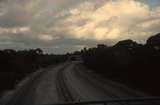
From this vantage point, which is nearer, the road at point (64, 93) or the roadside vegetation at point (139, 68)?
the road at point (64, 93)

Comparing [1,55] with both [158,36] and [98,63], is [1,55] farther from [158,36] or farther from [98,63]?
[158,36]

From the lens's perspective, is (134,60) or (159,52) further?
(134,60)

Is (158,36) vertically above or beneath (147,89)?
above

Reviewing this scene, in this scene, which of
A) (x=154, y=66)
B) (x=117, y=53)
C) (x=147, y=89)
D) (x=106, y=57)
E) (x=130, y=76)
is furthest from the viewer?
(x=106, y=57)

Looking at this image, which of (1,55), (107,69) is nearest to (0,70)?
(1,55)

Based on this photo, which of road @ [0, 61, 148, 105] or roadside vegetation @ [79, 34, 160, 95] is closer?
road @ [0, 61, 148, 105]

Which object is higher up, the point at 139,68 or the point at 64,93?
the point at 139,68

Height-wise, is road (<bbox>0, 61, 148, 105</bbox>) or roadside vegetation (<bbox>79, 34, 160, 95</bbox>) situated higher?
roadside vegetation (<bbox>79, 34, 160, 95</bbox>)

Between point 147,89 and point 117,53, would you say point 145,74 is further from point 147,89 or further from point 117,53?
point 117,53

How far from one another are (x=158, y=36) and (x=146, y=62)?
2005cm

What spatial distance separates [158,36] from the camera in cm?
7394

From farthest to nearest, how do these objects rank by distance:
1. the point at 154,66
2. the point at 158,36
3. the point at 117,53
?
the point at 117,53 → the point at 158,36 → the point at 154,66

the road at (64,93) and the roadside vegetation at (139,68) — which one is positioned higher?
the roadside vegetation at (139,68)

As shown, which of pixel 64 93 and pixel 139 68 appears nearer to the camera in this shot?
pixel 64 93
